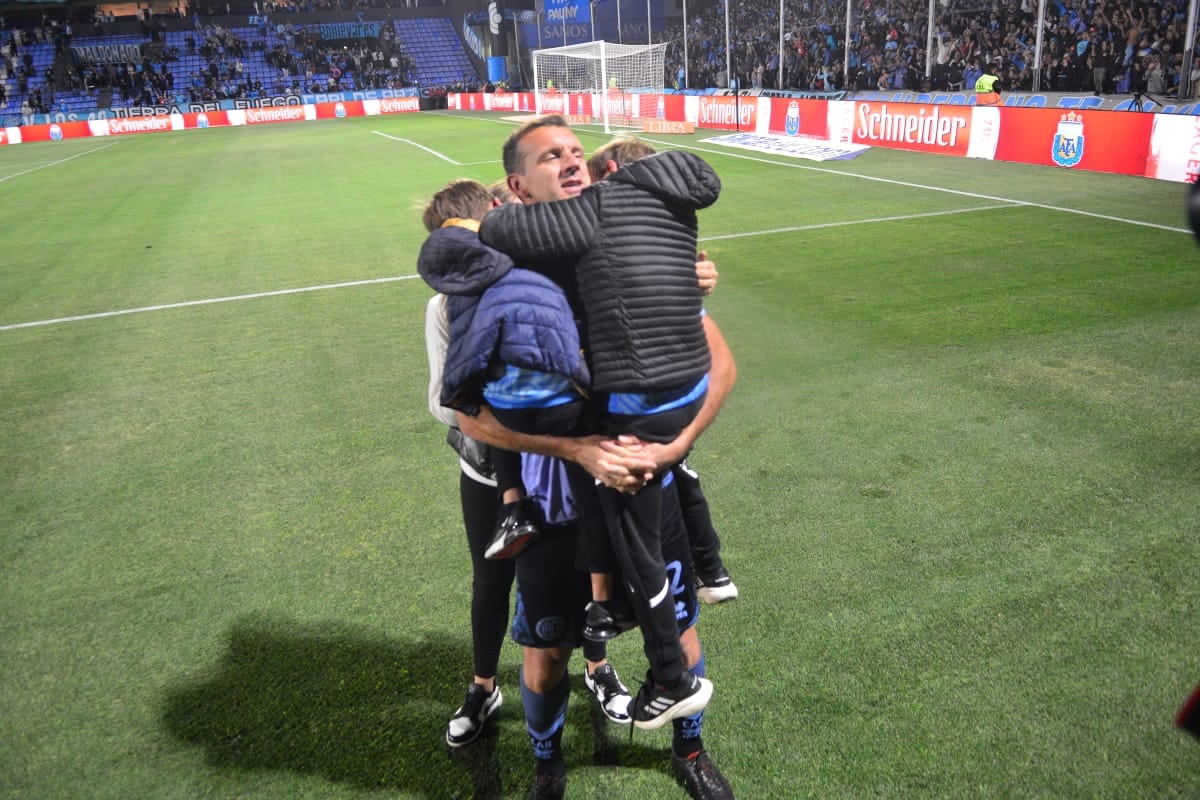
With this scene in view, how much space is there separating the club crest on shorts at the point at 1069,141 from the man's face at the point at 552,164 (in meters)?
15.9

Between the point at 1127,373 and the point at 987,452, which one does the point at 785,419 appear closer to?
the point at 987,452

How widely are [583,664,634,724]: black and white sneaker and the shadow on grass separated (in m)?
0.06

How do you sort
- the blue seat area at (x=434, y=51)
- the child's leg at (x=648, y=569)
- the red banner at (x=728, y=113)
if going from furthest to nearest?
the blue seat area at (x=434, y=51) → the red banner at (x=728, y=113) → the child's leg at (x=648, y=569)

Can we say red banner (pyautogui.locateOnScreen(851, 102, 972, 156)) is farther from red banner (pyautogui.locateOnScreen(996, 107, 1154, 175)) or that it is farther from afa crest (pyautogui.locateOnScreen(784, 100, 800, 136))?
afa crest (pyautogui.locateOnScreen(784, 100, 800, 136))

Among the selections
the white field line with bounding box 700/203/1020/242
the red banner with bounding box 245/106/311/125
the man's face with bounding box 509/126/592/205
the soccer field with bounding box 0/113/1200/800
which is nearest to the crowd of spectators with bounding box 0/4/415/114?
the red banner with bounding box 245/106/311/125

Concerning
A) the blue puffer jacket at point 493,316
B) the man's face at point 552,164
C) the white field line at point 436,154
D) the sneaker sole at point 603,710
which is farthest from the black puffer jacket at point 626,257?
the white field line at point 436,154

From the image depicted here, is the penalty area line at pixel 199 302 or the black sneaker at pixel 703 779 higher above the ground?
the penalty area line at pixel 199 302

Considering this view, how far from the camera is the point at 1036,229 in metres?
11.0

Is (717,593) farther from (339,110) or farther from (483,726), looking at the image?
(339,110)

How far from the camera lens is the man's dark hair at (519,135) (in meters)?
2.65

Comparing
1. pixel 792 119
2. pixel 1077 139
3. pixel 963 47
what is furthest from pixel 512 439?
pixel 963 47

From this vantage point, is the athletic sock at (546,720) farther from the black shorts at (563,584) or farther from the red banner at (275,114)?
the red banner at (275,114)

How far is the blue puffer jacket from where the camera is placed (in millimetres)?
2193

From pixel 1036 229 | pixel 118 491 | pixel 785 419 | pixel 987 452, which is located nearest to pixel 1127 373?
pixel 987 452
